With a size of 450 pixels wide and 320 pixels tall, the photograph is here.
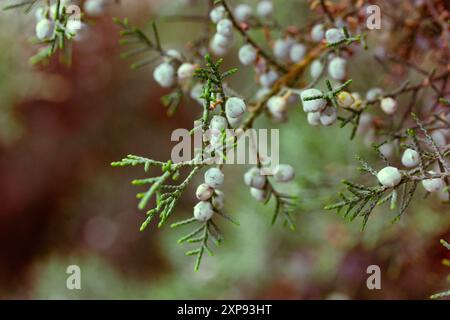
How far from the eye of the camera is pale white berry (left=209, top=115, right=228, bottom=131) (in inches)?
20.0

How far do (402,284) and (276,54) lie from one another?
492 millimetres

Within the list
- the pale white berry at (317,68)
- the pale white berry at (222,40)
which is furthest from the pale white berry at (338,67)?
the pale white berry at (222,40)

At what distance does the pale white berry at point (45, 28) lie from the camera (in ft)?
1.95

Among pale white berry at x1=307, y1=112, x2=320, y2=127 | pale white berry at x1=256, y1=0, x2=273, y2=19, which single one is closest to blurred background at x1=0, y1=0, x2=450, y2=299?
pale white berry at x1=256, y1=0, x2=273, y2=19

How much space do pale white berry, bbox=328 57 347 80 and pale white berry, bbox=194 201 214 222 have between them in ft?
0.72

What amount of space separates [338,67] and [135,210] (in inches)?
39.4

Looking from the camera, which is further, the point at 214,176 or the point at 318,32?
the point at 318,32

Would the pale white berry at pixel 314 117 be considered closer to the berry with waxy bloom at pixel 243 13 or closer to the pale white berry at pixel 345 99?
the pale white berry at pixel 345 99

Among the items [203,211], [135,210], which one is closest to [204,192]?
[203,211]

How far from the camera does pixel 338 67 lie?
2.00 ft

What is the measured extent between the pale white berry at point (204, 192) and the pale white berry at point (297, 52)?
9.7 inches

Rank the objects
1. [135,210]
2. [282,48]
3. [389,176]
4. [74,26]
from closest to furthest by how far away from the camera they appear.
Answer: [389,176], [74,26], [282,48], [135,210]

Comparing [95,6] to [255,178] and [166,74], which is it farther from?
[255,178]

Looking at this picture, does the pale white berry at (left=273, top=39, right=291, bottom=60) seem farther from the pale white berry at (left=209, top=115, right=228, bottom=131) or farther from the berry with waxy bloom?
the pale white berry at (left=209, top=115, right=228, bottom=131)
